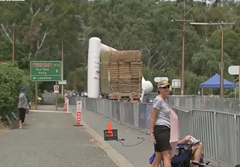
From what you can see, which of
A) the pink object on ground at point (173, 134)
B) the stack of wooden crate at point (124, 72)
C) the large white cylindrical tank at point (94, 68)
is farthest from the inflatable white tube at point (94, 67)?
the pink object on ground at point (173, 134)

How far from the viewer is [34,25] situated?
67625 millimetres

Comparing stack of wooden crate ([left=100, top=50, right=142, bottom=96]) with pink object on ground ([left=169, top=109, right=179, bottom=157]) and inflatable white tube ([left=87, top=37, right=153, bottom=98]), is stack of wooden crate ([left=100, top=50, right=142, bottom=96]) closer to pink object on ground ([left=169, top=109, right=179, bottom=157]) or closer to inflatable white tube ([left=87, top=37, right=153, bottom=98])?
inflatable white tube ([left=87, top=37, right=153, bottom=98])

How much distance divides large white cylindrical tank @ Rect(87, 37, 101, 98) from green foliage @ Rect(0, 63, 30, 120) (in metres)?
15.4

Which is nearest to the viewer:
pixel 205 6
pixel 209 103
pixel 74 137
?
pixel 74 137

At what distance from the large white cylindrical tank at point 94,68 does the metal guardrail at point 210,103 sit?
340 inches

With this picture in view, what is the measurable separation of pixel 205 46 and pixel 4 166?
6755cm

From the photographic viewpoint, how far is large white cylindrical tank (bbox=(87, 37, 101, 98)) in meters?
40.8

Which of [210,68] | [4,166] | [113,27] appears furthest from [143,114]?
[113,27]

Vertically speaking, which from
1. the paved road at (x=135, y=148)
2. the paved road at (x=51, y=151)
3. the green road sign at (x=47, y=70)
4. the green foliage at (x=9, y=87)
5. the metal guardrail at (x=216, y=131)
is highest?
the green road sign at (x=47, y=70)

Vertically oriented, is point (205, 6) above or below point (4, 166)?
above

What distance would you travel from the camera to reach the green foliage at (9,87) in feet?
77.9

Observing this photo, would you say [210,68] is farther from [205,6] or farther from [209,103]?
[209,103]

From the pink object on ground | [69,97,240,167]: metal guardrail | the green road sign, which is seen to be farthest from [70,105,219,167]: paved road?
the green road sign

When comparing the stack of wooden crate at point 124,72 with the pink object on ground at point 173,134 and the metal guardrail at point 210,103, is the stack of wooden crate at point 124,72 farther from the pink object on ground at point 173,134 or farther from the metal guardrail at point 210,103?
the pink object on ground at point 173,134
